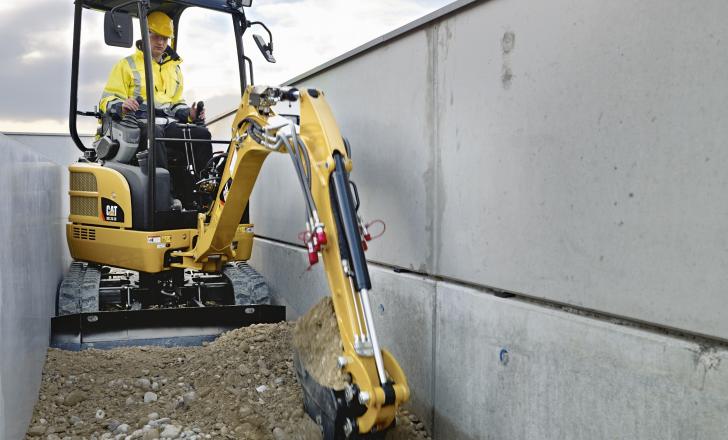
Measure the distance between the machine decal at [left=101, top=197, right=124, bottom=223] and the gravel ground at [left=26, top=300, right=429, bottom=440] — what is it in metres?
1.29

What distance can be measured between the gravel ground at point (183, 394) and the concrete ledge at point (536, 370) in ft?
1.21

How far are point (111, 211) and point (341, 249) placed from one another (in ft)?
11.1

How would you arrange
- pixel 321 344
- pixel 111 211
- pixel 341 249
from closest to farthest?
pixel 341 249, pixel 321 344, pixel 111 211

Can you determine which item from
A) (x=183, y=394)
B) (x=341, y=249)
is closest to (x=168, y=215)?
(x=183, y=394)

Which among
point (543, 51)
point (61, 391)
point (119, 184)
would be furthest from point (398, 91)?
point (119, 184)

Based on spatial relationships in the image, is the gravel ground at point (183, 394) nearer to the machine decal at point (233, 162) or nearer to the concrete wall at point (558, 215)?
the concrete wall at point (558, 215)

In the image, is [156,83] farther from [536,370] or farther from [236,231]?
[536,370]

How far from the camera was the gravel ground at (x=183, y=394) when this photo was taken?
10.7 ft

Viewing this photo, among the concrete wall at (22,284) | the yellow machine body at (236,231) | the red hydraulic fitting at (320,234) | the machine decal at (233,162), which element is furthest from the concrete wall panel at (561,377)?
the machine decal at (233,162)

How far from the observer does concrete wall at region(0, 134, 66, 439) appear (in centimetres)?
267

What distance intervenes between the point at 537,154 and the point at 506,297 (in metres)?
0.64

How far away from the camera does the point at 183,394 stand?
151 inches

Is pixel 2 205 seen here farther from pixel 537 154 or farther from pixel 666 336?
pixel 666 336

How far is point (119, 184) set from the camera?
215 inches
